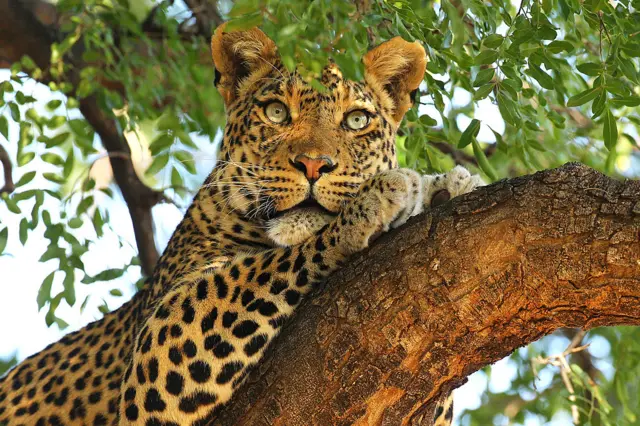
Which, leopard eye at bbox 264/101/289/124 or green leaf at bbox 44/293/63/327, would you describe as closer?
leopard eye at bbox 264/101/289/124

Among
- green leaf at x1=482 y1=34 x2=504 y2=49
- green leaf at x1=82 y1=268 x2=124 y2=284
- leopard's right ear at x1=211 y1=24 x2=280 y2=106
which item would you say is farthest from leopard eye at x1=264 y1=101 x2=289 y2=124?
green leaf at x1=82 y1=268 x2=124 y2=284

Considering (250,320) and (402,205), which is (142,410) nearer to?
(250,320)

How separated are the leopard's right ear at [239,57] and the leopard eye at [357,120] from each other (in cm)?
71

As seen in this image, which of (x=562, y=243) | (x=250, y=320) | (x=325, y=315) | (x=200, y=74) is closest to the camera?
(x=562, y=243)

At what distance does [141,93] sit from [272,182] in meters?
2.91

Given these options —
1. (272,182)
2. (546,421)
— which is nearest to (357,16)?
(272,182)

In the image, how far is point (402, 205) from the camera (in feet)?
15.1

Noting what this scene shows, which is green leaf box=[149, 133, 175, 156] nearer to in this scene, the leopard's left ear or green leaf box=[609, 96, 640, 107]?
the leopard's left ear

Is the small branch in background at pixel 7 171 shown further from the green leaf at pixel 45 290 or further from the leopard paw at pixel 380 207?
the leopard paw at pixel 380 207

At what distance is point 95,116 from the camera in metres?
9.11

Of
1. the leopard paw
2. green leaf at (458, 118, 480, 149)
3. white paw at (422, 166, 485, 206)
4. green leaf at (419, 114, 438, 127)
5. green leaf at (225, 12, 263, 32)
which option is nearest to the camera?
green leaf at (225, 12, 263, 32)

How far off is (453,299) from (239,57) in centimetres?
338

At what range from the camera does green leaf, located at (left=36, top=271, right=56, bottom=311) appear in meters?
6.94

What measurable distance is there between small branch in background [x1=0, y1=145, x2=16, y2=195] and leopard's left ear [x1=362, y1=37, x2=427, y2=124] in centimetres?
338
